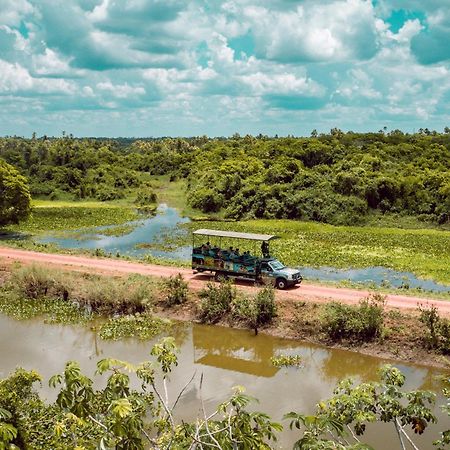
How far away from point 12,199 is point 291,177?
34.1m

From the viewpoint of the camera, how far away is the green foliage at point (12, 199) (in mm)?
41500

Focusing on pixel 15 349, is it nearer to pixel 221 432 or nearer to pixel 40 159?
pixel 221 432

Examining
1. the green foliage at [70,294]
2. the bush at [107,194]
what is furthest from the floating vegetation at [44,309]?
the bush at [107,194]

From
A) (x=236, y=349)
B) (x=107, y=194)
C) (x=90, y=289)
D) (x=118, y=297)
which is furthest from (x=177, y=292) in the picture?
(x=107, y=194)

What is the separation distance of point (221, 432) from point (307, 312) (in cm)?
1590

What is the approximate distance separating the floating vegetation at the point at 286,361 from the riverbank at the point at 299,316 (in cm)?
204

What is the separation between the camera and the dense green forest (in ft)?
182

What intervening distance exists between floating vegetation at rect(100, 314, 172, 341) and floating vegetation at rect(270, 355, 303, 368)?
15.3ft

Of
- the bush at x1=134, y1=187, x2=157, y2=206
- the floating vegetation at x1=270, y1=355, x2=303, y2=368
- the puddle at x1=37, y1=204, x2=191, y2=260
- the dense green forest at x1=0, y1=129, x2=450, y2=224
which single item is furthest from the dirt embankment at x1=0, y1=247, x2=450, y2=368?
the bush at x1=134, y1=187, x2=157, y2=206

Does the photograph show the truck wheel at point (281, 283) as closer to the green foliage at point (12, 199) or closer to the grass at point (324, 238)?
the grass at point (324, 238)

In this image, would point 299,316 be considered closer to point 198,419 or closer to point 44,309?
point 44,309

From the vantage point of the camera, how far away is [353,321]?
1945cm

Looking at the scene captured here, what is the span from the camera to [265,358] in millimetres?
18688

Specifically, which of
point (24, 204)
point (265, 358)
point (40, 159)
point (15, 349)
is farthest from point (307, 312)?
point (40, 159)
